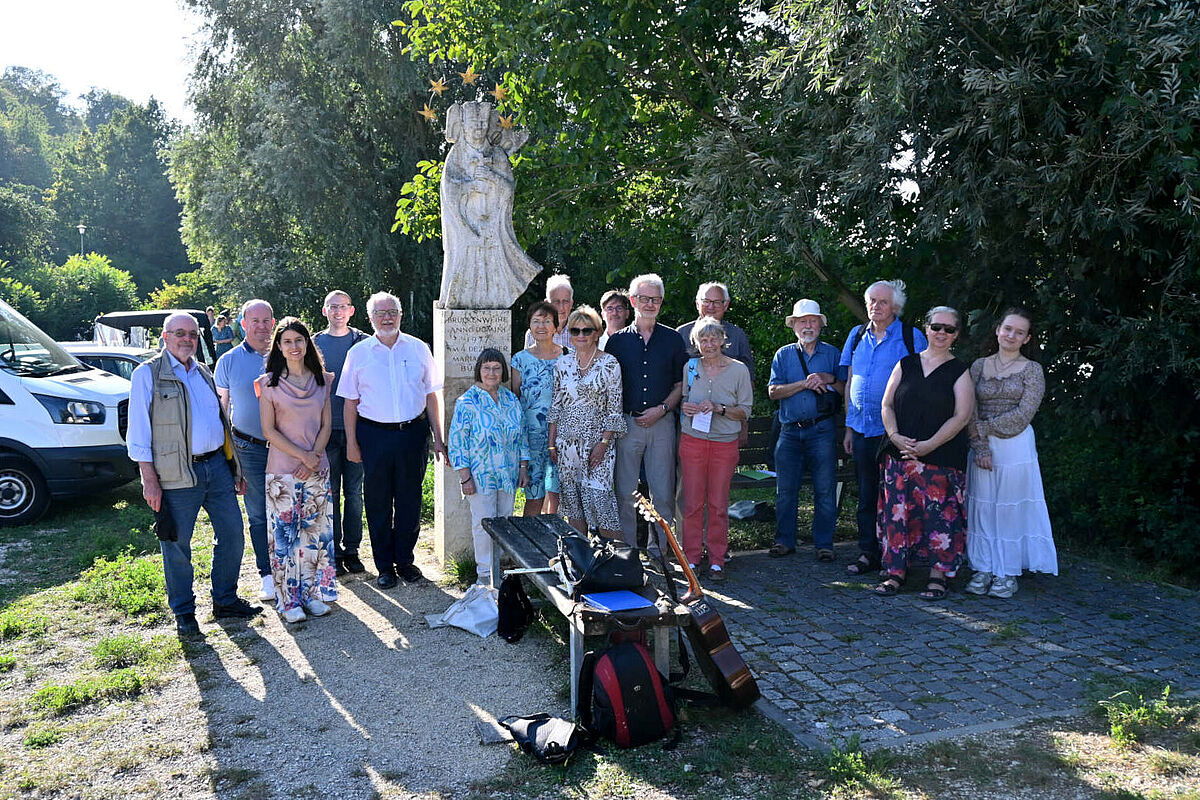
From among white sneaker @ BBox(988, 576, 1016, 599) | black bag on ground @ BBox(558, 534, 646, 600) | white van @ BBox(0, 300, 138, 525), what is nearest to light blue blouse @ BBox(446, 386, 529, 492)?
black bag on ground @ BBox(558, 534, 646, 600)

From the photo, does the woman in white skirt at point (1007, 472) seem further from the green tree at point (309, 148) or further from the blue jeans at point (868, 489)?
the green tree at point (309, 148)

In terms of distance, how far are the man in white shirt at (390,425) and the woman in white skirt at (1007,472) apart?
12.6 feet

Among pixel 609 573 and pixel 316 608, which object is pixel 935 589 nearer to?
pixel 609 573

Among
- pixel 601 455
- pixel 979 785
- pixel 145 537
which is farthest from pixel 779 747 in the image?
pixel 145 537

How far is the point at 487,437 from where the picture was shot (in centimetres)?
614

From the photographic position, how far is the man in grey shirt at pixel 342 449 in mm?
6664

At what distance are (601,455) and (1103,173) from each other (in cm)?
405

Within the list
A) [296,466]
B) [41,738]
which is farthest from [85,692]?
[296,466]

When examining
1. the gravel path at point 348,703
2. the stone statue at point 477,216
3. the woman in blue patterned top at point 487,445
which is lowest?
the gravel path at point 348,703

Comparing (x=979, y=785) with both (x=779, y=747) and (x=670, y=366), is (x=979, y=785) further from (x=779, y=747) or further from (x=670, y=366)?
(x=670, y=366)

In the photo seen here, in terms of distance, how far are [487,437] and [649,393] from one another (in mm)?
1163

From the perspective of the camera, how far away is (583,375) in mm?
6105

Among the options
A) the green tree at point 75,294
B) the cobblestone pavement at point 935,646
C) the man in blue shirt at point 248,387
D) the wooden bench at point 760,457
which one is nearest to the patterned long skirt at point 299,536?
the man in blue shirt at point 248,387

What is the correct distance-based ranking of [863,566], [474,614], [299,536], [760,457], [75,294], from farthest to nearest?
[75,294] < [760,457] < [863,566] < [299,536] < [474,614]
